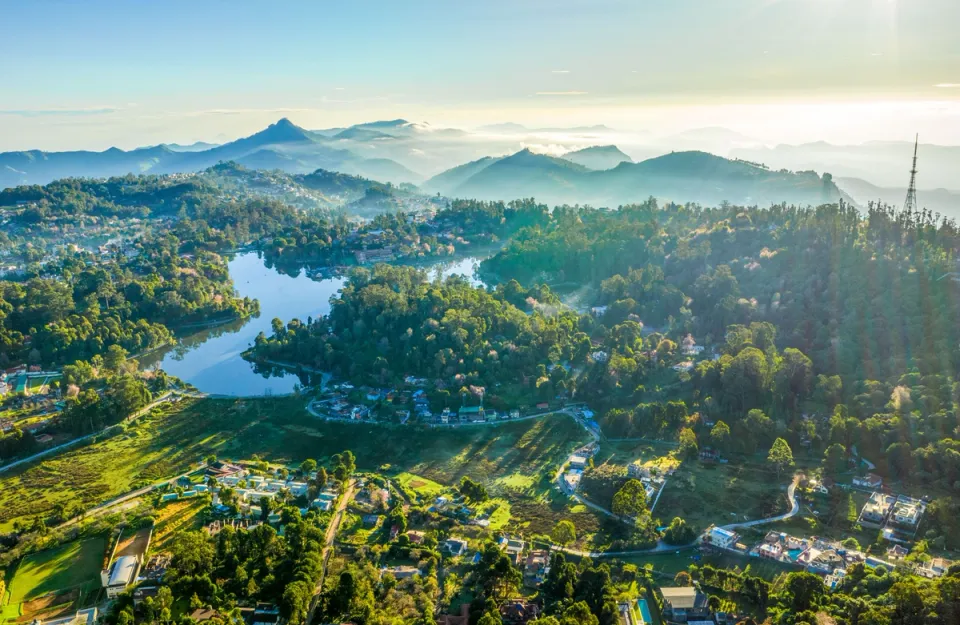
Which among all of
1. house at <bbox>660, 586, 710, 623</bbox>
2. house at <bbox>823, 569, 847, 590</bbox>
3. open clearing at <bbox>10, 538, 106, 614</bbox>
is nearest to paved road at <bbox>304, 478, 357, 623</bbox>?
open clearing at <bbox>10, 538, 106, 614</bbox>

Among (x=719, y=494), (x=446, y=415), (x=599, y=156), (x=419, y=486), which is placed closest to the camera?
(x=719, y=494)

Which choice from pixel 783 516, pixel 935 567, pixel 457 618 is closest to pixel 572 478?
pixel 783 516

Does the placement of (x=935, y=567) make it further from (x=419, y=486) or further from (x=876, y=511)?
(x=419, y=486)

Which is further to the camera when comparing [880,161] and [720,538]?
[880,161]

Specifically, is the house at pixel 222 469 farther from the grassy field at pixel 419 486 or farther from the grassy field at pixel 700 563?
the grassy field at pixel 700 563

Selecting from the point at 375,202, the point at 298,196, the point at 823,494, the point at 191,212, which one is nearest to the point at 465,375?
the point at 823,494

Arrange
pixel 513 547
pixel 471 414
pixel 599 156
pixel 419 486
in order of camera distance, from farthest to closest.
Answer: pixel 599 156 < pixel 471 414 < pixel 419 486 < pixel 513 547

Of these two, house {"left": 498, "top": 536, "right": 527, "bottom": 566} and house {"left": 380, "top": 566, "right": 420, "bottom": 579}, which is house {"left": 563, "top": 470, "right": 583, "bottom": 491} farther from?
house {"left": 380, "top": 566, "right": 420, "bottom": 579}
